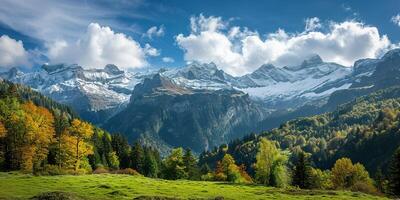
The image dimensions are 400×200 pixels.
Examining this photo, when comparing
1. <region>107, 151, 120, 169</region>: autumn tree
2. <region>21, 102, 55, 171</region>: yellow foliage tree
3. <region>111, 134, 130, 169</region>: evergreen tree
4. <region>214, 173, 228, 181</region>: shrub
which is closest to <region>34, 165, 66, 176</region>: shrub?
<region>21, 102, 55, 171</region>: yellow foliage tree

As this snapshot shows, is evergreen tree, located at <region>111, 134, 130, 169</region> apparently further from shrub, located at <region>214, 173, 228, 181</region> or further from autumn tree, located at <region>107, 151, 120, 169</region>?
shrub, located at <region>214, 173, 228, 181</region>

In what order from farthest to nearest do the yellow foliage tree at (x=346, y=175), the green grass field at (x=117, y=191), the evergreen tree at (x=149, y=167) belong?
the evergreen tree at (x=149, y=167)
the yellow foliage tree at (x=346, y=175)
the green grass field at (x=117, y=191)

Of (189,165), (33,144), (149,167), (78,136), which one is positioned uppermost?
(78,136)

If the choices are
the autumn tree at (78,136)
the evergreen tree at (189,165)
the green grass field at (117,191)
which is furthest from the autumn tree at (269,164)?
the green grass field at (117,191)

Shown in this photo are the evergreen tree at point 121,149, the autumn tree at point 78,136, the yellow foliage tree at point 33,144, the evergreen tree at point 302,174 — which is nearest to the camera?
the yellow foliage tree at point 33,144

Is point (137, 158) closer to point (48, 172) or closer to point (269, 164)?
point (269, 164)

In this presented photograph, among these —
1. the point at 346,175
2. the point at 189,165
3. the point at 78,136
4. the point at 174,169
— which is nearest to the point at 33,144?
the point at 78,136

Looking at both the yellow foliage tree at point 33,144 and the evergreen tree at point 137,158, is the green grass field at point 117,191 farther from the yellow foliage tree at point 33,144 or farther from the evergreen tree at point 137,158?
the evergreen tree at point 137,158

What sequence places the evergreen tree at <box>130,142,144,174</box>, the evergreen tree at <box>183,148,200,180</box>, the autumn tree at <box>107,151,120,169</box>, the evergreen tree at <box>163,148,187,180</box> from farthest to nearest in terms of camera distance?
the evergreen tree at <box>130,142,144,174</box>, the autumn tree at <box>107,151,120,169</box>, the evergreen tree at <box>183,148,200,180</box>, the evergreen tree at <box>163,148,187,180</box>

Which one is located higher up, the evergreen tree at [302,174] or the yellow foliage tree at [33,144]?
the yellow foliage tree at [33,144]

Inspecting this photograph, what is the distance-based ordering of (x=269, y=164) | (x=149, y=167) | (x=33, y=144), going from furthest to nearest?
(x=149, y=167) → (x=269, y=164) → (x=33, y=144)

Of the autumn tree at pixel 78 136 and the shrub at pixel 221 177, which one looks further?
the shrub at pixel 221 177

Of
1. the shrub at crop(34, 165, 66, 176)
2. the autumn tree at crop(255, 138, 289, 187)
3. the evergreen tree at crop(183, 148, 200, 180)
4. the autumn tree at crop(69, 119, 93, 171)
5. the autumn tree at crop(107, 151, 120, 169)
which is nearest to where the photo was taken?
the shrub at crop(34, 165, 66, 176)

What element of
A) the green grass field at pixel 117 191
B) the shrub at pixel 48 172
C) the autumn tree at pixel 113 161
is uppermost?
the autumn tree at pixel 113 161
